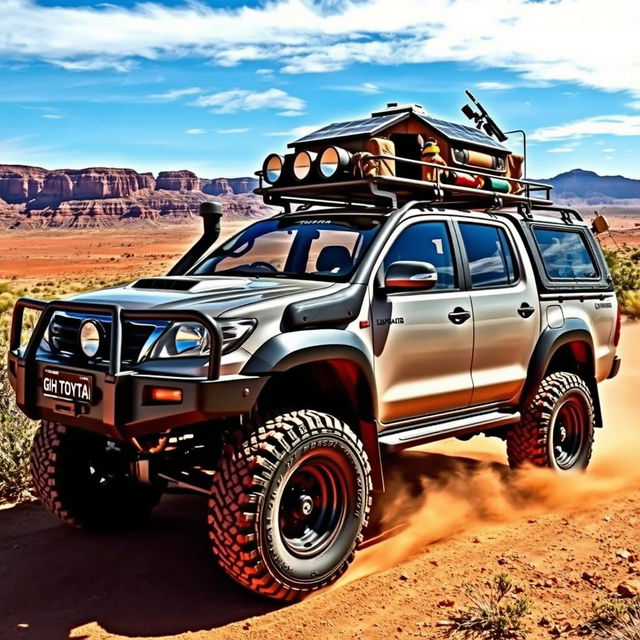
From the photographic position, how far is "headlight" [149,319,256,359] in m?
4.23

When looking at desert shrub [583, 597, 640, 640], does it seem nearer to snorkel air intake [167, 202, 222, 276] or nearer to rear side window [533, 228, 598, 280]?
rear side window [533, 228, 598, 280]

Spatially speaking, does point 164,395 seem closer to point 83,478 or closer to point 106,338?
point 106,338

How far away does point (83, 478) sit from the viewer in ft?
17.7

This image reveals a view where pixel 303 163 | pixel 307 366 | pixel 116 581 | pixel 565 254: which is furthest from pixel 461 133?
pixel 116 581

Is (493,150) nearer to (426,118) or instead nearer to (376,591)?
(426,118)

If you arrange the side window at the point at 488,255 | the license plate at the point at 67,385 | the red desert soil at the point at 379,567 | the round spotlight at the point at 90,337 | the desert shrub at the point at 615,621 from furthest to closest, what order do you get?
1. the side window at the point at 488,255
2. the round spotlight at the point at 90,337
3. the license plate at the point at 67,385
4. the red desert soil at the point at 379,567
5. the desert shrub at the point at 615,621

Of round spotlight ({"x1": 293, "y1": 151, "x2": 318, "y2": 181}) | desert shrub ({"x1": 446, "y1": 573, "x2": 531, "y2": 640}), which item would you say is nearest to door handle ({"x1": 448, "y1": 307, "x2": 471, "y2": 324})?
round spotlight ({"x1": 293, "y1": 151, "x2": 318, "y2": 181})

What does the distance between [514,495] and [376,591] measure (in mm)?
2178

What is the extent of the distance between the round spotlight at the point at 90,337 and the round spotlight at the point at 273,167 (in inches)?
87.4

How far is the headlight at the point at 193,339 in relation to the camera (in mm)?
4234

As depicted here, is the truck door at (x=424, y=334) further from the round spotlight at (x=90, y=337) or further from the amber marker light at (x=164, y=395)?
the round spotlight at (x=90, y=337)

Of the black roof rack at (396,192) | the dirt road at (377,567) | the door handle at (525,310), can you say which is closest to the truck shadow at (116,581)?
the dirt road at (377,567)

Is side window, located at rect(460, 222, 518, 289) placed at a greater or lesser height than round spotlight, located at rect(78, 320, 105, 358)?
greater

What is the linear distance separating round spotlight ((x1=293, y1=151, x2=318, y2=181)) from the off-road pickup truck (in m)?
0.16
